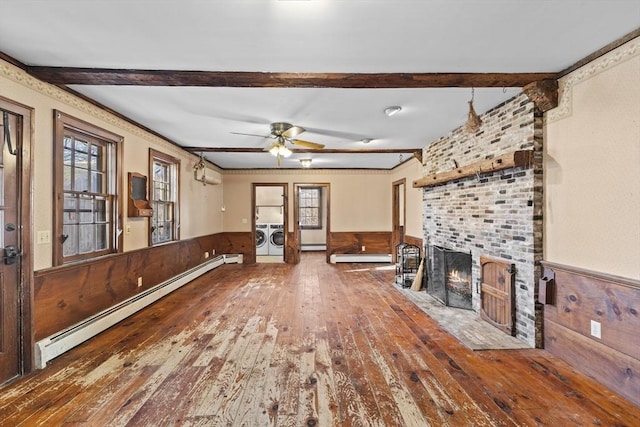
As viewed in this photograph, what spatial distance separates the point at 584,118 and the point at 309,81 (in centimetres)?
223

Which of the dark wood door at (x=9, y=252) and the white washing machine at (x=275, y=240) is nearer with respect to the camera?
the dark wood door at (x=9, y=252)

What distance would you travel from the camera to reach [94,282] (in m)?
3.17

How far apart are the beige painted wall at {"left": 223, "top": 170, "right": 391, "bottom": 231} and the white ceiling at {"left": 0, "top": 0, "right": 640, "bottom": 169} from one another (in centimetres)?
425

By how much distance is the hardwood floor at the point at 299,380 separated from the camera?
1899mm

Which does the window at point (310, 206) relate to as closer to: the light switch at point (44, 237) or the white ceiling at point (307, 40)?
the white ceiling at point (307, 40)

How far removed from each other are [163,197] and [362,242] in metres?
4.69

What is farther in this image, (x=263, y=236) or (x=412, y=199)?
(x=263, y=236)

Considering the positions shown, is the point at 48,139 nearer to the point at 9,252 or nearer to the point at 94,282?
the point at 9,252

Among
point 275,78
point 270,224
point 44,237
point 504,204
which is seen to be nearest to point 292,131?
point 275,78

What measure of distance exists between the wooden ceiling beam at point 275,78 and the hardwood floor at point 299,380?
7.85 ft

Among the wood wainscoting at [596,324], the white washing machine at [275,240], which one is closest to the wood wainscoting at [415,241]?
the wood wainscoting at [596,324]

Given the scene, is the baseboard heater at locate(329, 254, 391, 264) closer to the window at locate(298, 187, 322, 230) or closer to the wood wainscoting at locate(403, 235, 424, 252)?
Result: the wood wainscoting at locate(403, 235, 424, 252)

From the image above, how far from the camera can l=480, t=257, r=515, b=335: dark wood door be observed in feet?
10.0

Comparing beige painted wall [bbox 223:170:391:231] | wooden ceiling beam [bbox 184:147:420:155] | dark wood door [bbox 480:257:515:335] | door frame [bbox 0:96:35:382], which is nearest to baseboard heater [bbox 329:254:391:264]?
beige painted wall [bbox 223:170:391:231]
